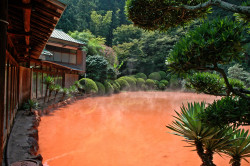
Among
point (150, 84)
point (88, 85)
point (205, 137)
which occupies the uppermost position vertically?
point (88, 85)

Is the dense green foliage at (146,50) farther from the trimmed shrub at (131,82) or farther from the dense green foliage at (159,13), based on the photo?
the dense green foliage at (159,13)

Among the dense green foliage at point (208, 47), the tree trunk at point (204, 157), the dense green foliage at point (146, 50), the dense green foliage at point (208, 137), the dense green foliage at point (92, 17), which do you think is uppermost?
the dense green foliage at point (92, 17)

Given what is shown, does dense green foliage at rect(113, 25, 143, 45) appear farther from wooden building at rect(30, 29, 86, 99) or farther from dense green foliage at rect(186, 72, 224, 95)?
dense green foliage at rect(186, 72, 224, 95)

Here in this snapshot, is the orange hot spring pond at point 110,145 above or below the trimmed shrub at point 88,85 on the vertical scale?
below

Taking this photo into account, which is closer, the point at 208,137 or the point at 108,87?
the point at 208,137

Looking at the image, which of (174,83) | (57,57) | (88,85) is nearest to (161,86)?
(174,83)

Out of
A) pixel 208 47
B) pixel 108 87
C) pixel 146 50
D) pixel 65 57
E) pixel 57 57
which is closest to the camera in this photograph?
pixel 208 47

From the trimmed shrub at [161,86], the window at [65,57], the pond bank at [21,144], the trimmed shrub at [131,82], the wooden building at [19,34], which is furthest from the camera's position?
the trimmed shrub at [161,86]

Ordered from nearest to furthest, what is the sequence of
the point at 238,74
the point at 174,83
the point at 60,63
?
the point at 60,63 → the point at 238,74 → the point at 174,83

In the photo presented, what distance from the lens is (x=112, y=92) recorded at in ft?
56.6

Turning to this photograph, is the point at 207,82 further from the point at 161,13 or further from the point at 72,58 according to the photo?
the point at 72,58

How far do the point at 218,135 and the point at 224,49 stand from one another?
149 centimetres

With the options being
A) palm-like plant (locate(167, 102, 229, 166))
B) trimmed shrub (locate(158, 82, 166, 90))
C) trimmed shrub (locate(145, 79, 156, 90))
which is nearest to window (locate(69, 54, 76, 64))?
trimmed shrub (locate(145, 79, 156, 90))

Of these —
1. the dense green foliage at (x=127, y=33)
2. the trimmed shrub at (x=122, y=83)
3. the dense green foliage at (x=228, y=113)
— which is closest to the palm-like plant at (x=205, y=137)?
the dense green foliage at (x=228, y=113)
